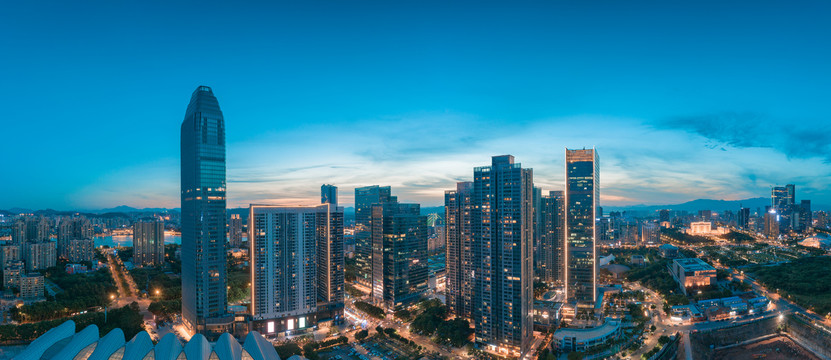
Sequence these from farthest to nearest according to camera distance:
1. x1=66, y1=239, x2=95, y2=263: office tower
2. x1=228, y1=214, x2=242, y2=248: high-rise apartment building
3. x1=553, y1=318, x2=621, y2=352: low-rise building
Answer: x1=228, y1=214, x2=242, y2=248: high-rise apartment building → x1=66, y1=239, x2=95, y2=263: office tower → x1=553, y1=318, x2=621, y2=352: low-rise building

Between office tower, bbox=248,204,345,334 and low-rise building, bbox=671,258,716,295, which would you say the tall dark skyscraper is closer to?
low-rise building, bbox=671,258,716,295

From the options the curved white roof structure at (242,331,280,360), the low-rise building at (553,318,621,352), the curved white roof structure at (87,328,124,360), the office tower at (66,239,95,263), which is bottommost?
the low-rise building at (553,318,621,352)

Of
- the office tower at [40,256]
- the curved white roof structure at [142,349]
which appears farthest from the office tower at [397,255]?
the office tower at [40,256]

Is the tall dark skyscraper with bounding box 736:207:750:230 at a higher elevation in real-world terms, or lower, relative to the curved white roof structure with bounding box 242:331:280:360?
lower

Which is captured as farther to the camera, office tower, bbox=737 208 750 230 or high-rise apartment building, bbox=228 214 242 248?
office tower, bbox=737 208 750 230

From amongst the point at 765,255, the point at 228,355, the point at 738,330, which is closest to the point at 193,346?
the point at 228,355

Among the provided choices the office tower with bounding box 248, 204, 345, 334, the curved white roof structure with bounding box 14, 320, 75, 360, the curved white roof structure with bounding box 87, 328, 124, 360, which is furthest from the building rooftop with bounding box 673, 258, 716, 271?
the curved white roof structure with bounding box 14, 320, 75, 360
